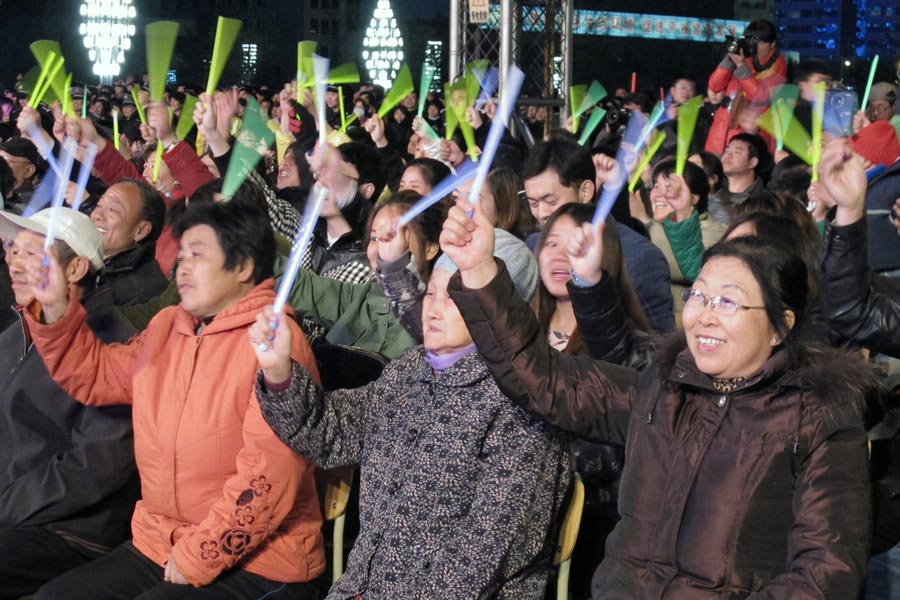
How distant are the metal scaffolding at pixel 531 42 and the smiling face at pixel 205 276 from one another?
242 inches

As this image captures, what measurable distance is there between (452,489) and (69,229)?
5.46ft

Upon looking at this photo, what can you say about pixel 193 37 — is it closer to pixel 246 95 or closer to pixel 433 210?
pixel 246 95

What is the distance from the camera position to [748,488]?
2365 millimetres

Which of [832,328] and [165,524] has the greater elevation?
[832,328]

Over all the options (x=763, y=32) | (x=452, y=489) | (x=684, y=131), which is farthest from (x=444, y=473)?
(x=763, y=32)

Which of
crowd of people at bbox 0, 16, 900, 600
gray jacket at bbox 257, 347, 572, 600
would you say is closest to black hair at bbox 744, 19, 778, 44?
crowd of people at bbox 0, 16, 900, 600

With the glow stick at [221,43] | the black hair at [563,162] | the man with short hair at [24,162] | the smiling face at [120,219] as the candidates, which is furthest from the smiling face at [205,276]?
the man with short hair at [24,162]

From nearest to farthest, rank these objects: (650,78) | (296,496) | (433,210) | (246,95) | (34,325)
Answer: (296,496) → (34,325) → (433,210) → (246,95) → (650,78)

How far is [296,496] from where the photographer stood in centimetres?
316

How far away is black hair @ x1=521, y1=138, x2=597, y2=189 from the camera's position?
4.69 m

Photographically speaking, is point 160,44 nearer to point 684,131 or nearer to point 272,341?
point 684,131

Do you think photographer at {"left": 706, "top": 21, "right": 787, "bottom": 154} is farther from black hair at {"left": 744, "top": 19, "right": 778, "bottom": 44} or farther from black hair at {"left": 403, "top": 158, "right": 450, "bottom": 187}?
black hair at {"left": 403, "top": 158, "right": 450, "bottom": 187}

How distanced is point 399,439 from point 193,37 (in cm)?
3808

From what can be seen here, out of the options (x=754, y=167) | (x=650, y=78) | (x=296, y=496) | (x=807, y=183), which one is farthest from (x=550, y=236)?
(x=650, y=78)
